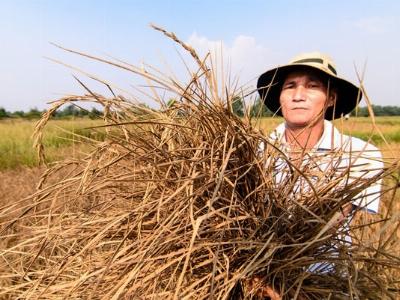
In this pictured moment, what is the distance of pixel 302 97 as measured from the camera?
5.45 feet

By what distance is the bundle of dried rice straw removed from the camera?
2.71 ft

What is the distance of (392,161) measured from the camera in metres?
0.91

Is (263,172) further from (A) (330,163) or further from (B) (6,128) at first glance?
(B) (6,128)

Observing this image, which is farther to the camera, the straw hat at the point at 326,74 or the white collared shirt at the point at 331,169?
the straw hat at the point at 326,74

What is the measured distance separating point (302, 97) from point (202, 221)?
3.19ft

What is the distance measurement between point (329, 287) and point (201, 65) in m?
0.54

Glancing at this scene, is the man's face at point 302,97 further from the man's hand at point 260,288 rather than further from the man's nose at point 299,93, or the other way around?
the man's hand at point 260,288

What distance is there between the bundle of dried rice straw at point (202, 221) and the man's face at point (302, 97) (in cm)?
68

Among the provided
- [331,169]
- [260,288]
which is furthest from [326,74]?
[260,288]

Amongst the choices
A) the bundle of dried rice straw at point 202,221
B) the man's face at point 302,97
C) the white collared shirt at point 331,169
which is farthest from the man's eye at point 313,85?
the bundle of dried rice straw at point 202,221

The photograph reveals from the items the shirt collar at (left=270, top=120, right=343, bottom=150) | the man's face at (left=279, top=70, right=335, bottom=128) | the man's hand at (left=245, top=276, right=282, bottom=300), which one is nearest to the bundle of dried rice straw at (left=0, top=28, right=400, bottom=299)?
the man's hand at (left=245, top=276, right=282, bottom=300)

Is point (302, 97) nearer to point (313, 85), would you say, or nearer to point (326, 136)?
point (313, 85)

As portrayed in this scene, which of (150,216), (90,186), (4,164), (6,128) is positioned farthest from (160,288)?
(6,128)

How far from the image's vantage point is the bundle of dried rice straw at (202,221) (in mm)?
826
